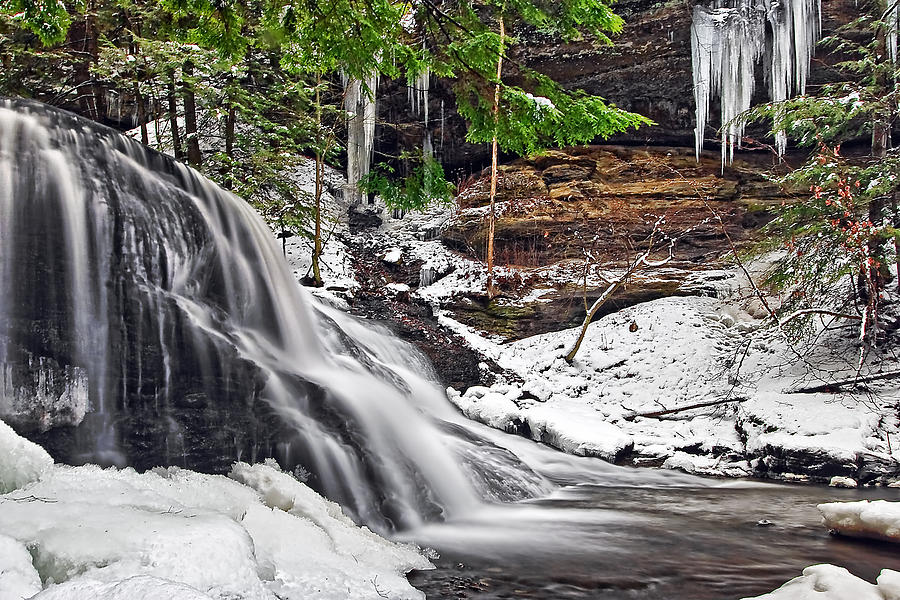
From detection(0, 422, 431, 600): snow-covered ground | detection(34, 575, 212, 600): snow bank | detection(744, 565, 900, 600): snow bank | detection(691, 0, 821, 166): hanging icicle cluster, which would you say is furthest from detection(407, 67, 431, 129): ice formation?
detection(34, 575, 212, 600): snow bank

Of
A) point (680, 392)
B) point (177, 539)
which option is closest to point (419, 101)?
point (680, 392)

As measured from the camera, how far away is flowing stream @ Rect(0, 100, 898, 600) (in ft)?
10.9

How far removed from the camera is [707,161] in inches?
587

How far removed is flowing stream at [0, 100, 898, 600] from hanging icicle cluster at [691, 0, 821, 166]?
10.6m

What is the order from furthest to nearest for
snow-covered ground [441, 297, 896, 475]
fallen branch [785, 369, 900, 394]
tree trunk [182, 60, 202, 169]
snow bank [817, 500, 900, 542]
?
tree trunk [182, 60, 202, 169], fallen branch [785, 369, 900, 394], snow-covered ground [441, 297, 896, 475], snow bank [817, 500, 900, 542]

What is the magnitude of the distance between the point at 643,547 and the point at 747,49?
13.4 metres

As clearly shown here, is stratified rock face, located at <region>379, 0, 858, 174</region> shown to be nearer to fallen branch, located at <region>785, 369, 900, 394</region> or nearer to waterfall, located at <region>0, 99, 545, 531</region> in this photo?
fallen branch, located at <region>785, 369, 900, 394</region>

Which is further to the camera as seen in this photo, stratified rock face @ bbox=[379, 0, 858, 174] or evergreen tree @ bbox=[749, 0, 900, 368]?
stratified rock face @ bbox=[379, 0, 858, 174]

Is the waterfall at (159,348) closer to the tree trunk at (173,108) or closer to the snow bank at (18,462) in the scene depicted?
the snow bank at (18,462)

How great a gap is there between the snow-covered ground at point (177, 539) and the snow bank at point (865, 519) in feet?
10.1

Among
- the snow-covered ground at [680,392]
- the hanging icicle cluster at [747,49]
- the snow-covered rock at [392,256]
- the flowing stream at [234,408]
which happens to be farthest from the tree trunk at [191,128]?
the hanging icicle cluster at [747,49]

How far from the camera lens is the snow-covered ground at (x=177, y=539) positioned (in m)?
1.83

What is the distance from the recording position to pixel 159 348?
12.6ft

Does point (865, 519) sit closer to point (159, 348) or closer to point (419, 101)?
point (159, 348)
